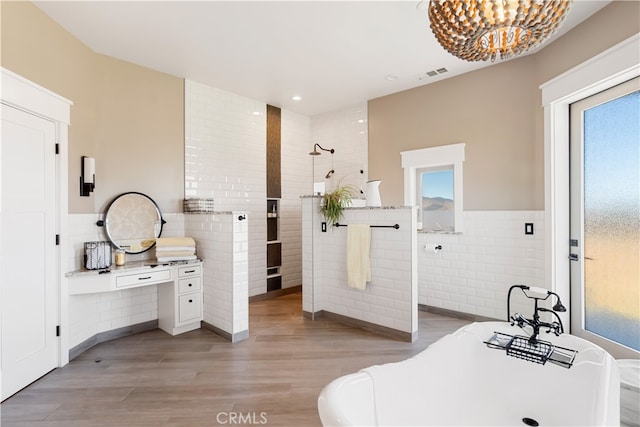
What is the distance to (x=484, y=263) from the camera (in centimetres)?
373

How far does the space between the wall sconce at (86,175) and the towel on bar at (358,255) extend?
2.68 meters

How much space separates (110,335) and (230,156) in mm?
2588

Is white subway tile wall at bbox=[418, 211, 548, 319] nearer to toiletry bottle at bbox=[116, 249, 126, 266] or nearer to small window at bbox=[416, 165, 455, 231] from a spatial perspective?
small window at bbox=[416, 165, 455, 231]

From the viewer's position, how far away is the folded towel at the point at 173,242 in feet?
11.2

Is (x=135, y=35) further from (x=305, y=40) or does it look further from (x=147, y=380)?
(x=147, y=380)

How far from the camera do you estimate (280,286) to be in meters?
5.16

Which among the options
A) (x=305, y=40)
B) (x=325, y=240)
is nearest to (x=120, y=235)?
(x=325, y=240)

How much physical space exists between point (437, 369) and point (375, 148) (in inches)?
137

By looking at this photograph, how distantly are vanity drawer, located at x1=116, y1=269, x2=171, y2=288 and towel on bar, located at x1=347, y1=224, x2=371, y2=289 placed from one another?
197 cm

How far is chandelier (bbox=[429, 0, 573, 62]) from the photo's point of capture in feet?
3.93

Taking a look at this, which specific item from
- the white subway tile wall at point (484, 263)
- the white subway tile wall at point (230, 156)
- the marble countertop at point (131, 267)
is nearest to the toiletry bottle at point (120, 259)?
the marble countertop at point (131, 267)

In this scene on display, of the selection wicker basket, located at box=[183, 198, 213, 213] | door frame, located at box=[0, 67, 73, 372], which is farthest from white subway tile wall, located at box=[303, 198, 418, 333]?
door frame, located at box=[0, 67, 73, 372]

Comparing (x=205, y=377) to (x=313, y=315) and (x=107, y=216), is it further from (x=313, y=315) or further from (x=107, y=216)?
(x=107, y=216)

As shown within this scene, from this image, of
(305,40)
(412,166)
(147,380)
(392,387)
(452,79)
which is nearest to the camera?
(392,387)
